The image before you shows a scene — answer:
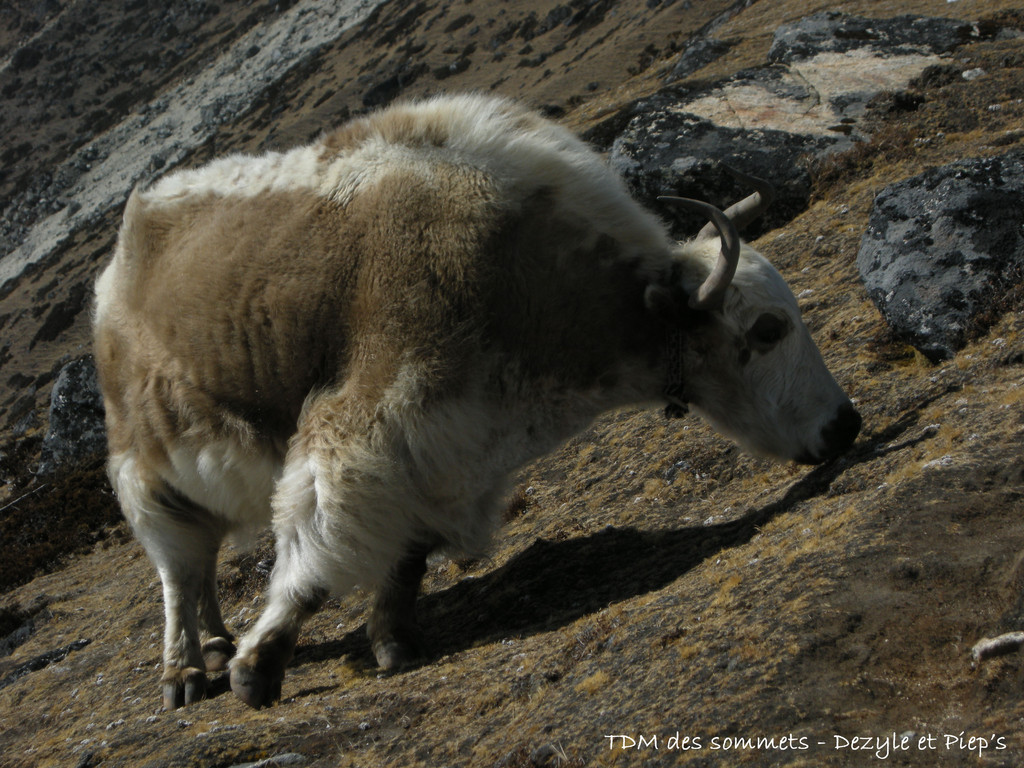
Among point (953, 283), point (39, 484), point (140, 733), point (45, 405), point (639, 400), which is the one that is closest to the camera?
point (140, 733)

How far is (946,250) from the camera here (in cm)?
594

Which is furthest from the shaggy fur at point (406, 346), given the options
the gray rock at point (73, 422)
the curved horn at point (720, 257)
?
the gray rock at point (73, 422)

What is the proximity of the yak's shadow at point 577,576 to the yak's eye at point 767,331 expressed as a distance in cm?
77

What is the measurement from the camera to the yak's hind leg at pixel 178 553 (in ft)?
17.3

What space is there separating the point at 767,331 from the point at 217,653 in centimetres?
396

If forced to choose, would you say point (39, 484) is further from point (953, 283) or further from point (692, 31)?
point (692, 31)

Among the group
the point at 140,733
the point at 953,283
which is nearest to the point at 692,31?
the point at 953,283

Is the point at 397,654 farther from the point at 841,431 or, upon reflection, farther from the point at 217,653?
the point at 841,431

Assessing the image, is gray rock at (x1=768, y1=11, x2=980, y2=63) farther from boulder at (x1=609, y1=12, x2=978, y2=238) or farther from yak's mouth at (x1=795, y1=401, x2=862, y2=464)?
yak's mouth at (x1=795, y1=401, x2=862, y2=464)

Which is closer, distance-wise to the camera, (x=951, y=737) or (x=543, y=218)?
(x=951, y=737)

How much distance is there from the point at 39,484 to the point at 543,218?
546 inches

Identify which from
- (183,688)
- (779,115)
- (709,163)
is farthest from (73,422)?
(779,115)

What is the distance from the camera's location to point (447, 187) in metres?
4.72

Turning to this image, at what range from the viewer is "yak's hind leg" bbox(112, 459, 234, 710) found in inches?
208
